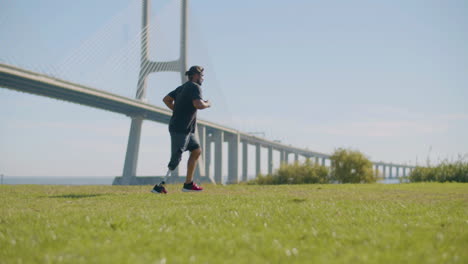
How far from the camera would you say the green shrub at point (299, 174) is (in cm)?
2160

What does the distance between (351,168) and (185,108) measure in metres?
16.4

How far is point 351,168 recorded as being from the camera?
2227 cm

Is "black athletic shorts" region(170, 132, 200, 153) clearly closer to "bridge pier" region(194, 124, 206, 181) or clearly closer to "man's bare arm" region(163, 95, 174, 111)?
"man's bare arm" region(163, 95, 174, 111)

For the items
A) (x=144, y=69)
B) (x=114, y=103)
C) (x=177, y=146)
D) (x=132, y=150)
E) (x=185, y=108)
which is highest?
(x=144, y=69)

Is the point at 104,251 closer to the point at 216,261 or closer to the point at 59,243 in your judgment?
the point at 59,243

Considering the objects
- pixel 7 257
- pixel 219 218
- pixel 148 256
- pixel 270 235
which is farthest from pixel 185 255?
pixel 219 218

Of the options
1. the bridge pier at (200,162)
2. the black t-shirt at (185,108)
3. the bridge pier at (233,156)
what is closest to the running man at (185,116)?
the black t-shirt at (185,108)

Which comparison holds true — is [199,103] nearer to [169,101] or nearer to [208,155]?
[169,101]

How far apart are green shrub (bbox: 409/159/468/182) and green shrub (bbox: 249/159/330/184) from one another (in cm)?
487

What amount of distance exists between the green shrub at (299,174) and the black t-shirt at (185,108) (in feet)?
47.7

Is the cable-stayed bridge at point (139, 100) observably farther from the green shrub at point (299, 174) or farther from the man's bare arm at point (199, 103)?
the man's bare arm at point (199, 103)

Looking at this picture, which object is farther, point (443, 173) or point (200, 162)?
point (200, 162)

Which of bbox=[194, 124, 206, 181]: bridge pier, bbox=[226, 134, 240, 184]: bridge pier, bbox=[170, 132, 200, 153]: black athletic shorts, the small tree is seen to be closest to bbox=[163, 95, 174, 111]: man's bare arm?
bbox=[170, 132, 200, 153]: black athletic shorts

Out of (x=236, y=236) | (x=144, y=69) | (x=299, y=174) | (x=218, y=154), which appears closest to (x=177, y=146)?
(x=236, y=236)
